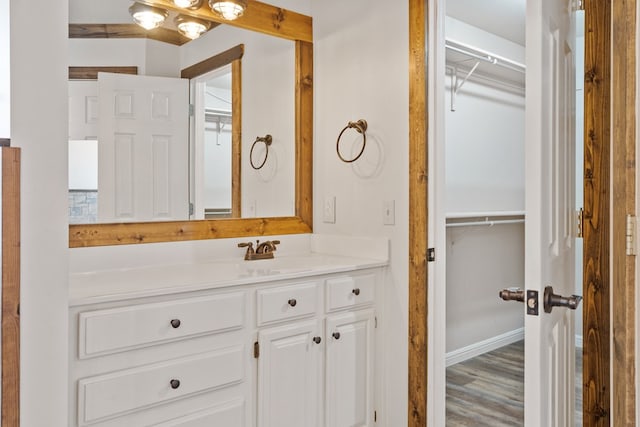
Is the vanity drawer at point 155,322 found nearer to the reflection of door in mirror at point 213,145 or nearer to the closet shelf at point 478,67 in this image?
the reflection of door in mirror at point 213,145

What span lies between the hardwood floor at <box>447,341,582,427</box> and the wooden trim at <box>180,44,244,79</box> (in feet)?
7.36

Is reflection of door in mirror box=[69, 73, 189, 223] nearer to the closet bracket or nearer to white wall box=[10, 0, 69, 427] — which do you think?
white wall box=[10, 0, 69, 427]

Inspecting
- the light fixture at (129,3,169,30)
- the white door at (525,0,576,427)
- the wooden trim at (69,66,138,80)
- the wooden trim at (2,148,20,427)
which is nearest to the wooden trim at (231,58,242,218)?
the light fixture at (129,3,169,30)

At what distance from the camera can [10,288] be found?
1.19 metres

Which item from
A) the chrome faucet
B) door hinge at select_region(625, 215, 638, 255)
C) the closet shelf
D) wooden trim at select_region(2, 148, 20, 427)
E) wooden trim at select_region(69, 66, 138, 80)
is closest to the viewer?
door hinge at select_region(625, 215, 638, 255)

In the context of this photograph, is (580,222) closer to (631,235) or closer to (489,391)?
(631,235)

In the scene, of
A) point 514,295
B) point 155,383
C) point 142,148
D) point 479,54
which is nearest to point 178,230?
point 142,148

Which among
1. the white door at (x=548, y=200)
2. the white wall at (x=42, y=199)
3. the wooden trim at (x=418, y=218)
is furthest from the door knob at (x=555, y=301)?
the white wall at (x=42, y=199)

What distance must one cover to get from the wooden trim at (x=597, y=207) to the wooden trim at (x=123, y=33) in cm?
173

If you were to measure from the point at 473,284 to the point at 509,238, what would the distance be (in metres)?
0.64

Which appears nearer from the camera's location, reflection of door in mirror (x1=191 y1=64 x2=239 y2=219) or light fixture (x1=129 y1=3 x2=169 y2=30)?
light fixture (x1=129 y1=3 x2=169 y2=30)

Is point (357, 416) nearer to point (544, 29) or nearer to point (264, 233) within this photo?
point (264, 233)

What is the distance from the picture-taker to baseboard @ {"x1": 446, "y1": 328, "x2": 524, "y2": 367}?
350 cm

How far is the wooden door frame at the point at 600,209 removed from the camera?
1067 mm
